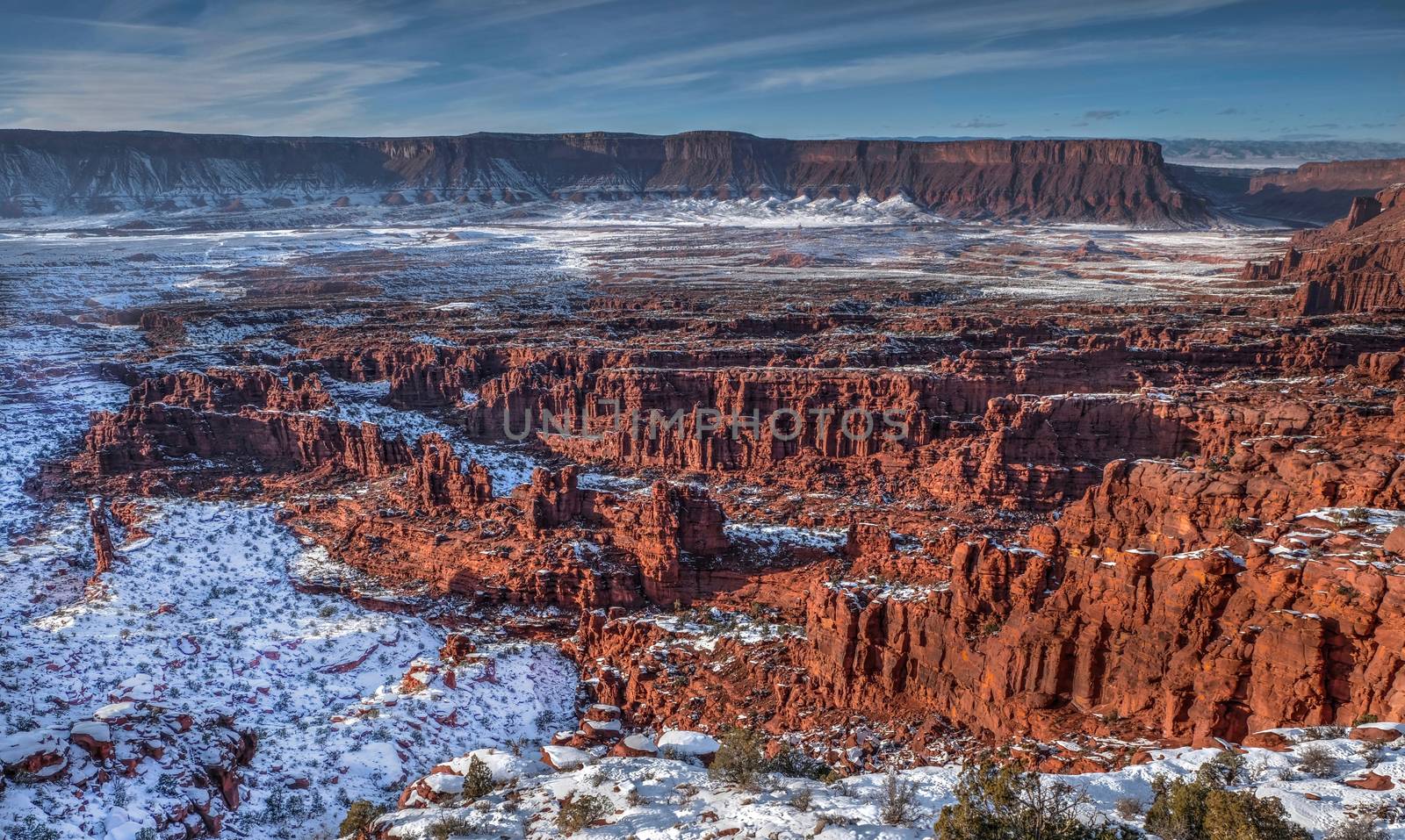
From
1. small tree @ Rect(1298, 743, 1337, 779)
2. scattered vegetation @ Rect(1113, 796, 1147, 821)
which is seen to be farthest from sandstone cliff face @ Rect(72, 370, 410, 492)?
small tree @ Rect(1298, 743, 1337, 779)

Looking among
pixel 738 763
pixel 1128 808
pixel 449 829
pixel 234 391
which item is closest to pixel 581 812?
pixel 449 829

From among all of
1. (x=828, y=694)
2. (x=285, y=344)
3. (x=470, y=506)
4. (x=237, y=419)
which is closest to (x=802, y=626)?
(x=828, y=694)

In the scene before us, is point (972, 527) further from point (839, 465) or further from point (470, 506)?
point (470, 506)

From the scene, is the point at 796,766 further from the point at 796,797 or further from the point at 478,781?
the point at 478,781

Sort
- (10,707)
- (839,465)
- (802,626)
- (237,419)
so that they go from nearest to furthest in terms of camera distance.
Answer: (10,707) < (802,626) < (839,465) < (237,419)

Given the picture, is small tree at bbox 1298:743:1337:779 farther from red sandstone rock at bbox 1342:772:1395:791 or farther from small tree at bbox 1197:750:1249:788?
small tree at bbox 1197:750:1249:788

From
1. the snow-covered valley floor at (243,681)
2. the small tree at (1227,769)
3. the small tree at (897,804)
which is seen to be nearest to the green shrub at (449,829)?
the snow-covered valley floor at (243,681)
